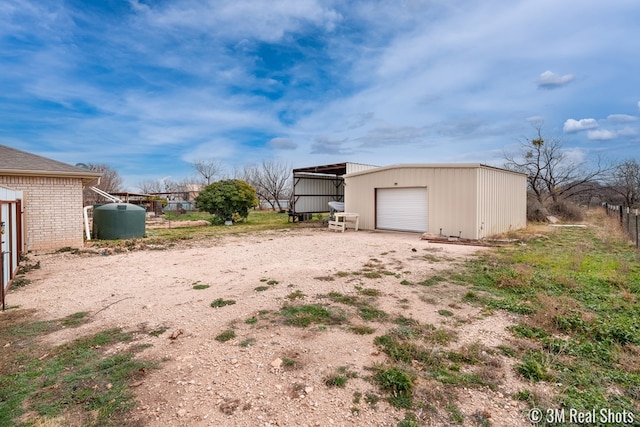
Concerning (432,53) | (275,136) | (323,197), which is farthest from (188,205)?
(432,53)

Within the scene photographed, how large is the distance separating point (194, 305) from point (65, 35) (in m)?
10.0

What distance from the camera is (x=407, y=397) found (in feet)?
6.97

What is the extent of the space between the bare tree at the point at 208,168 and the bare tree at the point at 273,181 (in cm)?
707

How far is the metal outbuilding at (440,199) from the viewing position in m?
10.3

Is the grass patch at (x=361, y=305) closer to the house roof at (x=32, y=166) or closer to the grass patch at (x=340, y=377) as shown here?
the grass patch at (x=340, y=377)

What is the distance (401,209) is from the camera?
12250mm

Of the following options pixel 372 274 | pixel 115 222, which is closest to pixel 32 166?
pixel 115 222

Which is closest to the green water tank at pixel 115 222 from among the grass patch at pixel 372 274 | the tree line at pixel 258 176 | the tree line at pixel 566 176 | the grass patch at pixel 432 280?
the grass patch at pixel 372 274

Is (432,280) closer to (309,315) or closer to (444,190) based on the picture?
(309,315)

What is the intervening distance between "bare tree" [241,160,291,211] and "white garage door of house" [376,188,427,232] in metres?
18.9

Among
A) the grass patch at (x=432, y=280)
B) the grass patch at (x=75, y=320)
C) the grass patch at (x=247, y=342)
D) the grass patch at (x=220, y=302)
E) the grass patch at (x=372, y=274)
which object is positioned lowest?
the grass patch at (x=75, y=320)

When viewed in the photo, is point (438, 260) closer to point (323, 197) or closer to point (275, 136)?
point (323, 197)

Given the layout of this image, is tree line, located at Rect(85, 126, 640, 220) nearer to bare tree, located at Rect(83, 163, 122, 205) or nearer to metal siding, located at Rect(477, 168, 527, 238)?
metal siding, located at Rect(477, 168, 527, 238)

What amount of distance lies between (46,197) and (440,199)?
12.2m
